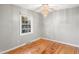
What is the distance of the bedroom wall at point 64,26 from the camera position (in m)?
2.16

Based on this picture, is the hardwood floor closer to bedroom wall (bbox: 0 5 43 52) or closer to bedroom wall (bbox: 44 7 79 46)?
bedroom wall (bbox: 0 5 43 52)

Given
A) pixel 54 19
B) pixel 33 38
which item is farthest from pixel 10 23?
pixel 54 19

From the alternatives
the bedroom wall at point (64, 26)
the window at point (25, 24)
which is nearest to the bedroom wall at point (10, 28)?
the window at point (25, 24)

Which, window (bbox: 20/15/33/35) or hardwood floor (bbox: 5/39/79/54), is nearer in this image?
hardwood floor (bbox: 5/39/79/54)

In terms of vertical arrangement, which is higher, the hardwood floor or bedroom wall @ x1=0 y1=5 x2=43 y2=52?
bedroom wall @ x1=0 y1=5 x2=43 y2=52

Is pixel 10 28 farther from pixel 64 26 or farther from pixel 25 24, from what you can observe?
pixel 64 26

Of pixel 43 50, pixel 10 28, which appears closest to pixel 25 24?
pixel 10 28

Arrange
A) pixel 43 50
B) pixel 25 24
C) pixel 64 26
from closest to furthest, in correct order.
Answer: pixel 43 50
pixel 25 24
pixel 64 26

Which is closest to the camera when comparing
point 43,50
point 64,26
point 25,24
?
point 43,50

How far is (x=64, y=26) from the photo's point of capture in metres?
2.42

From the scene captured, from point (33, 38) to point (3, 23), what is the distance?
3.91 feet

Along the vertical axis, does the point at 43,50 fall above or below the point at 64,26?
below

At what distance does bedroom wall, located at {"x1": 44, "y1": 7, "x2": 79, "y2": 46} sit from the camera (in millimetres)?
2160

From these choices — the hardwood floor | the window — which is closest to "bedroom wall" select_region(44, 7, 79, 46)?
the hardwood floor
